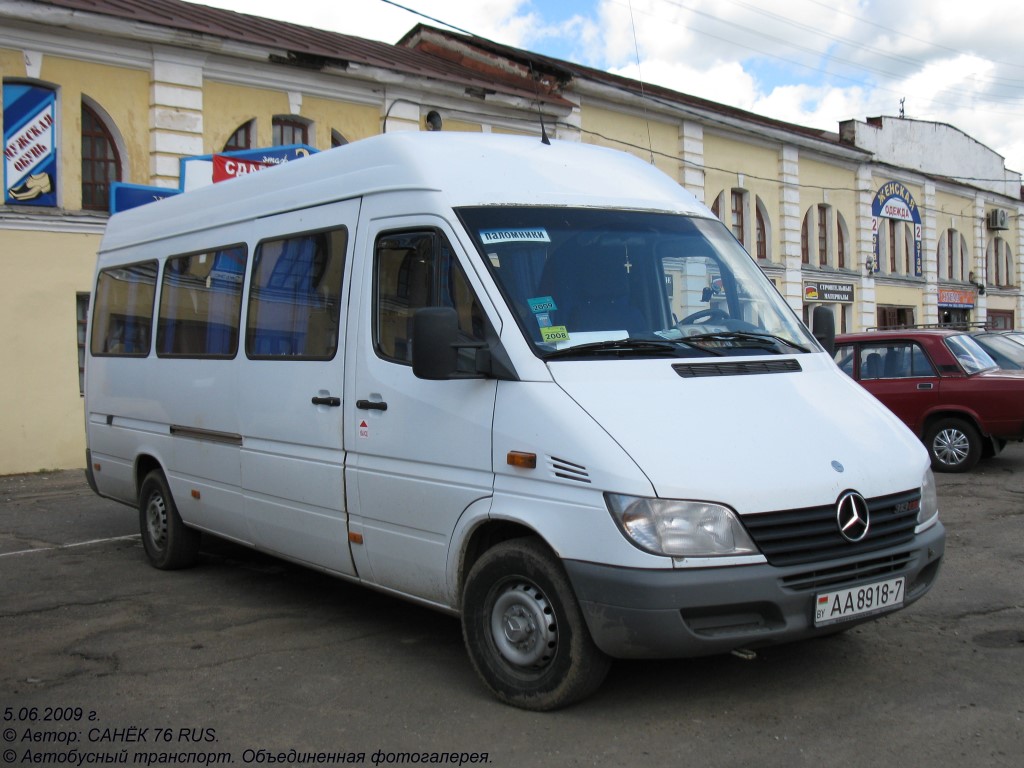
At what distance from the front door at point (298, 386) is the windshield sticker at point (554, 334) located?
4.47 ft

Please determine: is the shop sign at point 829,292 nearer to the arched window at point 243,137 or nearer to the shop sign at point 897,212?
the shop sign at point 897,212

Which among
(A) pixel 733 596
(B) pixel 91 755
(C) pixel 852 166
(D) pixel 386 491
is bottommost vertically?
(B) pixel 91 755

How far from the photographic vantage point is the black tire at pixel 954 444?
12.5m

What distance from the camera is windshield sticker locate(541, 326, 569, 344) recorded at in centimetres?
480

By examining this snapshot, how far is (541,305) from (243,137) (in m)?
13.6

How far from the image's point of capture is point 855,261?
105ft

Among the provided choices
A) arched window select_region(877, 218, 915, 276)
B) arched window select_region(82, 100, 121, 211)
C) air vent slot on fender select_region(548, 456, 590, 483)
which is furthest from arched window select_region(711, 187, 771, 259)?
air vent slot on fender select_region(548, 456, 590, 483)

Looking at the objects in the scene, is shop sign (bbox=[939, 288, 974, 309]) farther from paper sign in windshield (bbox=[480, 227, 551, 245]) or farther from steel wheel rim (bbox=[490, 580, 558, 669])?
steel wheel rim (bbox=[490, 580, 558, 669])

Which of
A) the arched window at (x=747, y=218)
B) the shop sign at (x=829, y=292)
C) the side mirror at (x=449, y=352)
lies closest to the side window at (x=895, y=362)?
the side mirror at (x=449, y=352)

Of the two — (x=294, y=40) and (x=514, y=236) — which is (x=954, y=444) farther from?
(x=294, y=40)

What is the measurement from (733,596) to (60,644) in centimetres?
391

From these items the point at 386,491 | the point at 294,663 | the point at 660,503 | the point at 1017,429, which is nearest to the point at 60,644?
the point at 294,663

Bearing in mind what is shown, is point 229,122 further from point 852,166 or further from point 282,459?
point 852,166

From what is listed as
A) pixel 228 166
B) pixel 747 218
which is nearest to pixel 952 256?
pixel 747 218
